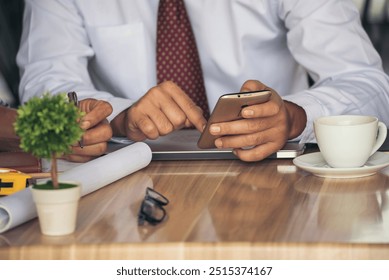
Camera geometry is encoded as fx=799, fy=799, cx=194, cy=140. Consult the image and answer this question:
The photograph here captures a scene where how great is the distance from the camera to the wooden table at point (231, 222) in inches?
39.5

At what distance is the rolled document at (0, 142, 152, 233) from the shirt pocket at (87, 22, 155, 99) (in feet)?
2.49

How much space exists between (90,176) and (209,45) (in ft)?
3.12

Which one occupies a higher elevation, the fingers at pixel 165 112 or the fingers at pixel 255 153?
the fingers at pixel 165 112

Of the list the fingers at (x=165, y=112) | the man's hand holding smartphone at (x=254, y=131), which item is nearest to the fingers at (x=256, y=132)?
the man's hand holding smartphone at (x=254, y=131)

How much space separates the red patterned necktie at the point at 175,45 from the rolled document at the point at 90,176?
2.23ft

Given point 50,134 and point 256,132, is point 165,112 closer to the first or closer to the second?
point 256,132

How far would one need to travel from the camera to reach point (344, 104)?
1.82 m

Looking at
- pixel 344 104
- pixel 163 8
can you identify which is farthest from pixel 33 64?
pixel 344 104

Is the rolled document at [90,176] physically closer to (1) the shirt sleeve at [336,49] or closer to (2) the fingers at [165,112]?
(2) the fingers at [165,112]

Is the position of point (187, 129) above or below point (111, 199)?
below
